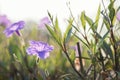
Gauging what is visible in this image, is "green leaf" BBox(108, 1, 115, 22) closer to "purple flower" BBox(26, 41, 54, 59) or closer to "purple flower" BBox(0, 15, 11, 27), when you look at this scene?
"purple flower" BBox(26, 41, 54, 59)

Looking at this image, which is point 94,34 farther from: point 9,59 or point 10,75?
point 9,59

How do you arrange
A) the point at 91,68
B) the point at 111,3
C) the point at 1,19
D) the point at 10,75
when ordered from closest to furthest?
the point at 111,3 < the point at 91,68 < the point at 10,75 < the point at 1,19

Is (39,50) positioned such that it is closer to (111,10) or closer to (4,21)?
(111,10)

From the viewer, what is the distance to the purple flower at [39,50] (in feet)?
3.78

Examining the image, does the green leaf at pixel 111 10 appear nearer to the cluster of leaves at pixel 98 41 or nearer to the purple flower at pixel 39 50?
the cluster of leaves at pixel 98 41

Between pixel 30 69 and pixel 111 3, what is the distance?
53 centimetres

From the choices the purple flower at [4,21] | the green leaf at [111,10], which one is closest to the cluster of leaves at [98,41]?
the green leaf at [111,10]

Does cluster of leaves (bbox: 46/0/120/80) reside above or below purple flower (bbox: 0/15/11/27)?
below

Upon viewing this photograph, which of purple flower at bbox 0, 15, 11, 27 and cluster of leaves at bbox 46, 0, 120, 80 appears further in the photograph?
purple flower at bbox 0, 15, 11, 27

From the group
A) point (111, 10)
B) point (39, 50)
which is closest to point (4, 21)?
point (39, 50)

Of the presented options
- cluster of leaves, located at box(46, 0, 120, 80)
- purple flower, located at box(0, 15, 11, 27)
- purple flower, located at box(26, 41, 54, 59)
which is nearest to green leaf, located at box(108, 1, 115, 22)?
cluster of leaves, located at box(46, 0, 120, 80)

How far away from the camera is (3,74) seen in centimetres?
194

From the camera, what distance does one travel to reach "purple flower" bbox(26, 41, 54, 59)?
3.78 ft

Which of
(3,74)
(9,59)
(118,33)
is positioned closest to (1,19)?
(9,59)
